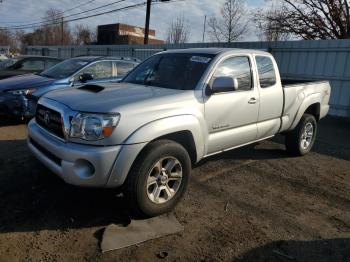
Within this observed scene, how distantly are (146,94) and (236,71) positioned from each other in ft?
4.92

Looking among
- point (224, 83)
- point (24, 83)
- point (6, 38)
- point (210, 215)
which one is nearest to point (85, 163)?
point (210, 215)

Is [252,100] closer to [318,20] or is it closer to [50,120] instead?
[50,120]

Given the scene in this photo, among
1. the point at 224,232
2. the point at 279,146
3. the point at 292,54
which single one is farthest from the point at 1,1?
the point at 224,232

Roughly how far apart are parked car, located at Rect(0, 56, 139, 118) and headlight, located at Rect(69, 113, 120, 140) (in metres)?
3.79

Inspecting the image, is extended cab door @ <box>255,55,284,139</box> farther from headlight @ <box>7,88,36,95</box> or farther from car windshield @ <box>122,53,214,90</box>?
headlight @ <box>7,88,36,95</box>

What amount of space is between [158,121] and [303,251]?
1.87 m

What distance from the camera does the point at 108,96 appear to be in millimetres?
3621

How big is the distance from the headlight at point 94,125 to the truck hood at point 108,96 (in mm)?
64

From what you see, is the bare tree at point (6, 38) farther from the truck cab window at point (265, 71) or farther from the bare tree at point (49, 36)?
the truck cab window at point (265, 71)

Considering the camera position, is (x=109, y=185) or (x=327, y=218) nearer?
(x=109, y=185)

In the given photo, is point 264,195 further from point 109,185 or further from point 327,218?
point 109,185

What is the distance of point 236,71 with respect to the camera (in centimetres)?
459

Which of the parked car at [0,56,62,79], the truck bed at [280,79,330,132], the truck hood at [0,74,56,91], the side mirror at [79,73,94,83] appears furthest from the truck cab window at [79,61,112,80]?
the truck bed at [280,79,330,132]

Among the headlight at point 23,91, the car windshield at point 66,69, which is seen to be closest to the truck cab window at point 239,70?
the car windshield at point 66,69
